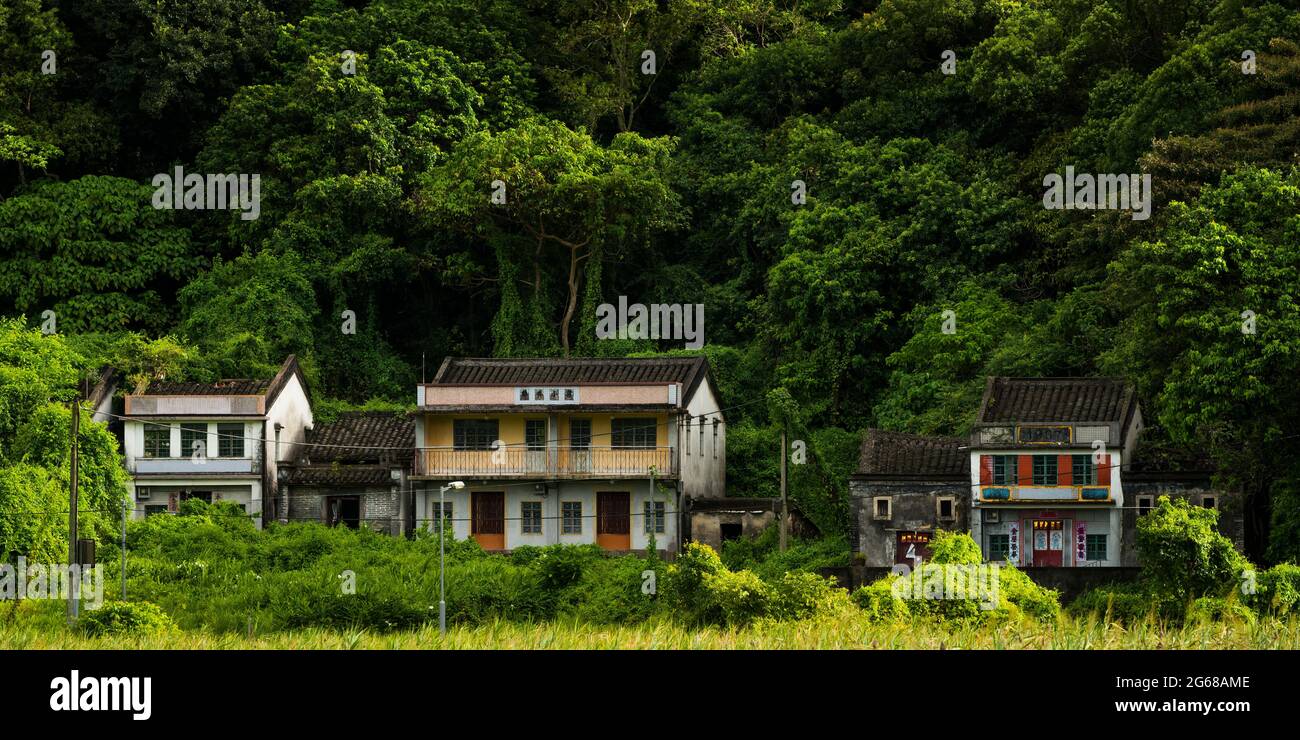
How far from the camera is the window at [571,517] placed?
43656 millimetres

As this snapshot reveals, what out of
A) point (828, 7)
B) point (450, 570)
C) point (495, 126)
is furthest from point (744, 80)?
point (450, 570)

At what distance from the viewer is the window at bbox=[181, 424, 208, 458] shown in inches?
1741

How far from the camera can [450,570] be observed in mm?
39406

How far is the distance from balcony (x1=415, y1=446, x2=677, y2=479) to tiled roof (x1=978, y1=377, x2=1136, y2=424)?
7.38 metres

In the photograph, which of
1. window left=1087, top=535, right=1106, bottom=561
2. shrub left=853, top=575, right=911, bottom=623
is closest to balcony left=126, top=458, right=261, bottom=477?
shrub left=853, top=575, right=911, bottom=623

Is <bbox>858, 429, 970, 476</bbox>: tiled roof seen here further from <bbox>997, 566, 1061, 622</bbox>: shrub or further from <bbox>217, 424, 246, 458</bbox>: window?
<bbox>217, 424, 246, 458</bbox>: window

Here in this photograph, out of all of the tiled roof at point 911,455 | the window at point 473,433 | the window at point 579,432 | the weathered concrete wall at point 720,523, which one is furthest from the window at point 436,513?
the tiled roof at point 911,455

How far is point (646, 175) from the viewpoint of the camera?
4984 centimetres

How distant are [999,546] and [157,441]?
Result: 19.3 m

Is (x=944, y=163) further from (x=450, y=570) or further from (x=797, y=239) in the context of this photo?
(x=450, y=570)

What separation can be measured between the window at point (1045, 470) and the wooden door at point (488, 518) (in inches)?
475

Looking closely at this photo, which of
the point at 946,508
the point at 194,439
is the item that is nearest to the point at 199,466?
the point at 194,439

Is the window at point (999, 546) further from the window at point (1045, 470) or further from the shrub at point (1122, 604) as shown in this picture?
the shrub at point (1122, 604)

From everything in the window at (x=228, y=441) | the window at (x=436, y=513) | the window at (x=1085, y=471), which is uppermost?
the window at (x=228, y=441)
